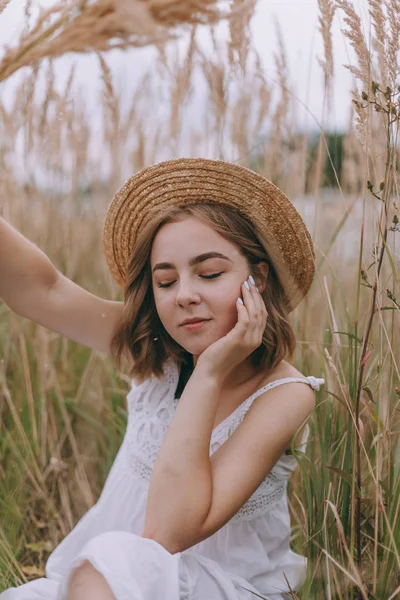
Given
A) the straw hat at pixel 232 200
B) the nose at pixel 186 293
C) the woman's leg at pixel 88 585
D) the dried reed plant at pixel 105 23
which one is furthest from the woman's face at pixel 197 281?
the dried reed plant at pixel 105 23

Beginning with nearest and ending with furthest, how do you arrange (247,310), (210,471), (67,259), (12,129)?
(210,471)
(247,310)
(12,129)
(67,259)

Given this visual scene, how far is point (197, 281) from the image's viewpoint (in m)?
1.58

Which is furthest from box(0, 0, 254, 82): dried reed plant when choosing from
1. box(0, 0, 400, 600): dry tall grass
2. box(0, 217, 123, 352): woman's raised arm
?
box(0, 217, 123, 352): woman's raised arm

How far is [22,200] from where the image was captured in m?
2.62

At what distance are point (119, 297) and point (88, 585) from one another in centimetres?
133

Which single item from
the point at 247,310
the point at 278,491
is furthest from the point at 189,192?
the point at 278,491

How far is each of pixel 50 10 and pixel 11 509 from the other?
1.62 meters

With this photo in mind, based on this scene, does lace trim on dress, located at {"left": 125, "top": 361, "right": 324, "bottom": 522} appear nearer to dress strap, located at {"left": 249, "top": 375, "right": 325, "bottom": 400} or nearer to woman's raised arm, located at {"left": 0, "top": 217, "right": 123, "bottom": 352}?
dress strap, located at {"left": 249, "top": 375, "right": 325, "bottom": 400}

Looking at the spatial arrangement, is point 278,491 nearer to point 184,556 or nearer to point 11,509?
point 184,556

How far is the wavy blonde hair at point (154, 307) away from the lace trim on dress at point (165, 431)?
5 cm

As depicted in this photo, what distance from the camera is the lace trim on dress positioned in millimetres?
1669

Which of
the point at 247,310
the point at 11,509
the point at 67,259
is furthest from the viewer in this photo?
the point at 67,259

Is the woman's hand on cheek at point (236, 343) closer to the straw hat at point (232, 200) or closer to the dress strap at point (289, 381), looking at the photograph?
the dress strap at point (289, 381)

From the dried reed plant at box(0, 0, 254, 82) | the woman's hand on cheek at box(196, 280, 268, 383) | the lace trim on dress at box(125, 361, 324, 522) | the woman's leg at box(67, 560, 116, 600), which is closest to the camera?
the dried reed plant at box(0, 0, 254, 82)
